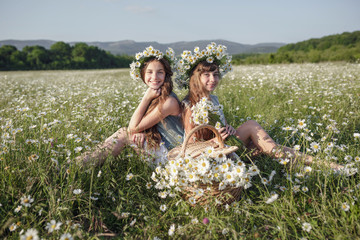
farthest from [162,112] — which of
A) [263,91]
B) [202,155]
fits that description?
[263,91]

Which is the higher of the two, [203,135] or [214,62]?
[214,62]

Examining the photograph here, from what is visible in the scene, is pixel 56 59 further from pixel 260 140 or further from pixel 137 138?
pixel 260 140

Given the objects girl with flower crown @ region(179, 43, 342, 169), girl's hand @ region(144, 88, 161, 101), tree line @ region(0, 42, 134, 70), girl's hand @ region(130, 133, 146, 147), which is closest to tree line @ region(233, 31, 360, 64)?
girl with flower crown @ region(179, 43, 342, 169)

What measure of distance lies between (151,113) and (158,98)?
0.68 feet

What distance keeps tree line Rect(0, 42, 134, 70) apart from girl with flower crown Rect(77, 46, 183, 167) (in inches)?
1724

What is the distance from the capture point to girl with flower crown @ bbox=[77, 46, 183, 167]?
2.79 meters

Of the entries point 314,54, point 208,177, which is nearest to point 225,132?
point 208,177

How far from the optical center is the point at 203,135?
2725 millimetres

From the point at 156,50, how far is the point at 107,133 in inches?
49.6

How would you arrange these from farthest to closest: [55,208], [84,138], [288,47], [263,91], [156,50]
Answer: [288,47], [263,91], [156,50], [84,138], [55,208]

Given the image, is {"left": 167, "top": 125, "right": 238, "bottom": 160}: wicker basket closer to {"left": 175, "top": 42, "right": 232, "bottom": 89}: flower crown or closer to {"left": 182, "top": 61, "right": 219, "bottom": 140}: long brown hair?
{"left": 182, "top": 61, "right": 219, "bottom": 140}: long brown hair

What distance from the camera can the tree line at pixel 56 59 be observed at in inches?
1619

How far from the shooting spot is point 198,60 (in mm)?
2951

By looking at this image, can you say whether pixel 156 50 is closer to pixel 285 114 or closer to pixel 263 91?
pixel 285 114
